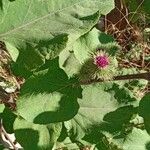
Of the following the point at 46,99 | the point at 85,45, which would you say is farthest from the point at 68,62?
the point at 46,99

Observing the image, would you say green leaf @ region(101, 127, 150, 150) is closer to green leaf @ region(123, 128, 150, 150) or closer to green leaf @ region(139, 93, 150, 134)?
green leaf @ region(123, 128, 150, 150)

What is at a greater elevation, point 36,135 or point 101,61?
point 101,61

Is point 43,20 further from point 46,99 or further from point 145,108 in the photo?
point 145,108

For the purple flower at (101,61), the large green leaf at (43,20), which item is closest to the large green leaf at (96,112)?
the purple flower at (101,61)

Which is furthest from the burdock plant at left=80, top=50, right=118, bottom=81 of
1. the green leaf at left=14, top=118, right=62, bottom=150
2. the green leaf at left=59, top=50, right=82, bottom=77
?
the green leaf at left=14, top=118, right=62, bottom=150

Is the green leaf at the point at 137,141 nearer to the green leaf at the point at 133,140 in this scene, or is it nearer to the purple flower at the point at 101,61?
the green leaf at the point at 133,140

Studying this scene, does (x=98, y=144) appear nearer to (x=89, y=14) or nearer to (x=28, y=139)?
(x=28, y=139)

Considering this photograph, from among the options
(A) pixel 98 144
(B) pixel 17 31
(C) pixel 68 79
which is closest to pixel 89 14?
(B) pixel 17 31
